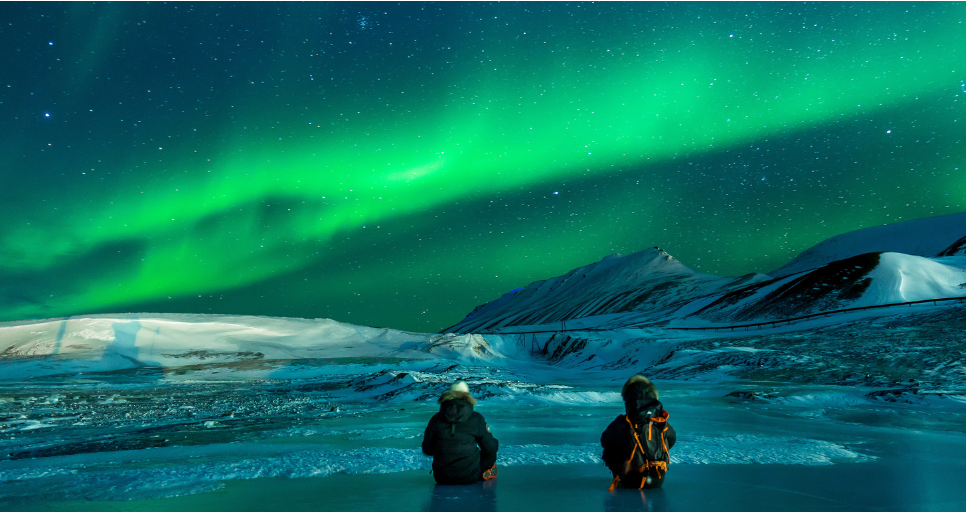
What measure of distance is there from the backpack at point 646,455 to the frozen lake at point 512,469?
0.17m

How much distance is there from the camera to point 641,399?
19.2ft

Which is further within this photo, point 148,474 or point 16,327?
point 16,327

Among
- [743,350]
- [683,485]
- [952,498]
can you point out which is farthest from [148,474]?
[743,350]

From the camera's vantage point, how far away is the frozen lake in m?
5.90

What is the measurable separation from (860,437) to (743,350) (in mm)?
34076

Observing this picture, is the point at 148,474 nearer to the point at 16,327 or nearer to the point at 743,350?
the point at 743,350

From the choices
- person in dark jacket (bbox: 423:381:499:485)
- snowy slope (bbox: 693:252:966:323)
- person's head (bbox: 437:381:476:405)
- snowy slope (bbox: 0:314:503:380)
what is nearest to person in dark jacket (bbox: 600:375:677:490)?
person in dark jacket (bbox: 423:381:499:485)

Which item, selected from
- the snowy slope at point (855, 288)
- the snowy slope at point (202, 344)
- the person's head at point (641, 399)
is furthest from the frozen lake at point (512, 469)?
the snowy slope at point (855, 288)

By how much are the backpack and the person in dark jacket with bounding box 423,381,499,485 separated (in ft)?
4.85

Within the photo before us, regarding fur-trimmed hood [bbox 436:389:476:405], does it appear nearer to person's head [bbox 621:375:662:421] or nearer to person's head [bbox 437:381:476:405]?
person's head [bbox 437:381:476:405]

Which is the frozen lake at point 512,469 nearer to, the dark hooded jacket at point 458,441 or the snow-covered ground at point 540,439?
the snow-covered ground at point 540,439

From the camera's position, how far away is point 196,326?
2677 inches

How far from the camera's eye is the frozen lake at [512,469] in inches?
232

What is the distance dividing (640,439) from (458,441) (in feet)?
6.50
